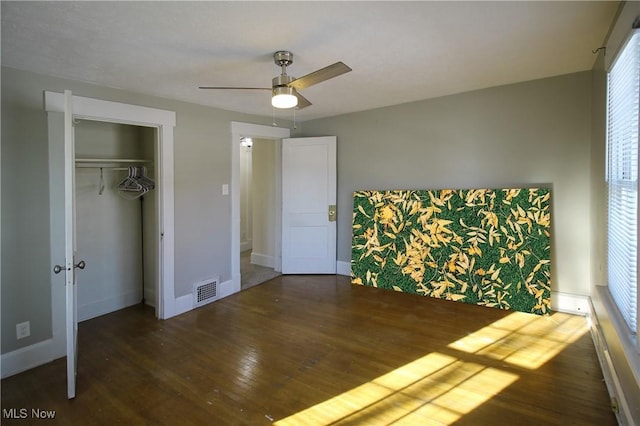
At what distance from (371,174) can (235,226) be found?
6.70ft

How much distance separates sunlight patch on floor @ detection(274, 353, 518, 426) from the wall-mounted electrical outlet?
2.32 metres

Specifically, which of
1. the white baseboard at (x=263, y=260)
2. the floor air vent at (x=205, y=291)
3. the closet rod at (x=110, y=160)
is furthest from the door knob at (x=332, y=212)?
the closet rod at (x=110, y=160)

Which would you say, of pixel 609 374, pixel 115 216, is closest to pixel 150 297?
pixel 115 216

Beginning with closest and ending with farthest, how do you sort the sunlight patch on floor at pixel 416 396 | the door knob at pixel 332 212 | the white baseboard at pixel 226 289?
the sunlight patch on floor at pixel 416 396 < the white baseboard at pixel 226 289 < the door knob at pixel 332 212

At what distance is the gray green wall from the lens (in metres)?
3.54

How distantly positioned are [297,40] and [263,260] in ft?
14.0

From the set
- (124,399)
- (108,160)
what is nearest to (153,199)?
(108,160)

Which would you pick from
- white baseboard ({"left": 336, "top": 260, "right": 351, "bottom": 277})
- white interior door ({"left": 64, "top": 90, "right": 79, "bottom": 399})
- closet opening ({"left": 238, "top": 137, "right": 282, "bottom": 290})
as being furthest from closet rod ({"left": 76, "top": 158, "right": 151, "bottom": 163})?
white baseboard ({"left": 336, "top": 260, "right": 351, "bottom": 277})

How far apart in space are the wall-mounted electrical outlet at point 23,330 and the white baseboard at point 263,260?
3399mm

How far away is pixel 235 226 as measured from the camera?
15.1 feet

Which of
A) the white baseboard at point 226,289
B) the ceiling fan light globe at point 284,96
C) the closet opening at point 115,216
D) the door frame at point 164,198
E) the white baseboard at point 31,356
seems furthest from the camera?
the white baseboard at point 226,289

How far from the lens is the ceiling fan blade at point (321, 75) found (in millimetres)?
2205

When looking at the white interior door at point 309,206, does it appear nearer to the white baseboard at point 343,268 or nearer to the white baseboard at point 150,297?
the white baseboard at point 343,268

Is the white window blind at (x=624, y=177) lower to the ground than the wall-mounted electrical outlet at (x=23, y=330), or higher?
higher
